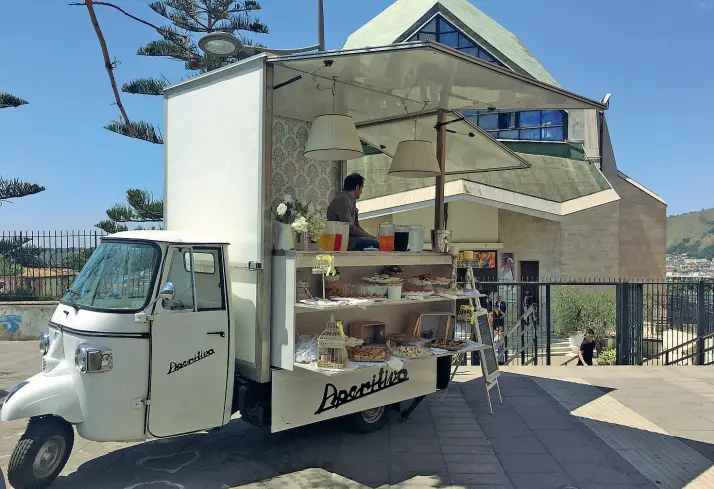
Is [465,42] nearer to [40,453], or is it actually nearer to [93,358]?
[93,358]

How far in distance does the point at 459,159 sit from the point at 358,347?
14.3 ft

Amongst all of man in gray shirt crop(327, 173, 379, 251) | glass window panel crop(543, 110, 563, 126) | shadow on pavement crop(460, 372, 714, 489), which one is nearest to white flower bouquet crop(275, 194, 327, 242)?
man in gray shirt crop(327, 173, 379, 251)

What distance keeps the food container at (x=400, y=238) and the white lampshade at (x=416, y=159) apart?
107 centimetres

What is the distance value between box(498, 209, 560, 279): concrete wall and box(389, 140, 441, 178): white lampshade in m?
22.1

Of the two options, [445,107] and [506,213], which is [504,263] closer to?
[506,213]

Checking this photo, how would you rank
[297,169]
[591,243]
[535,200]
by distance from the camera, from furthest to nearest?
[591,243], [535,200], [297,169]

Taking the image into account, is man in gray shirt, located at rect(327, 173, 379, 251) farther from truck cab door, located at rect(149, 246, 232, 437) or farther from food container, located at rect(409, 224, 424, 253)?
truck cab door, located at rect(149, 246, 232, 437)

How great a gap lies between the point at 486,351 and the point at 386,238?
223cm

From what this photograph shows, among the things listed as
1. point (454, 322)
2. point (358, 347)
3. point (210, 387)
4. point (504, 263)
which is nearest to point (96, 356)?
point (210, 387)

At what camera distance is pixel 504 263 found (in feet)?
93.0

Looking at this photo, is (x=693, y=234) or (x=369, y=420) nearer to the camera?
(x=369, y=420)

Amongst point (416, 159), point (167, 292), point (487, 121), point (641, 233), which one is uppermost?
point (487, 121)

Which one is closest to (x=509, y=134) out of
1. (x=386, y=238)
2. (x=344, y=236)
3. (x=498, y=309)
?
(x=498, y=309)

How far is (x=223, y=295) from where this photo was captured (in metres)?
4.94
